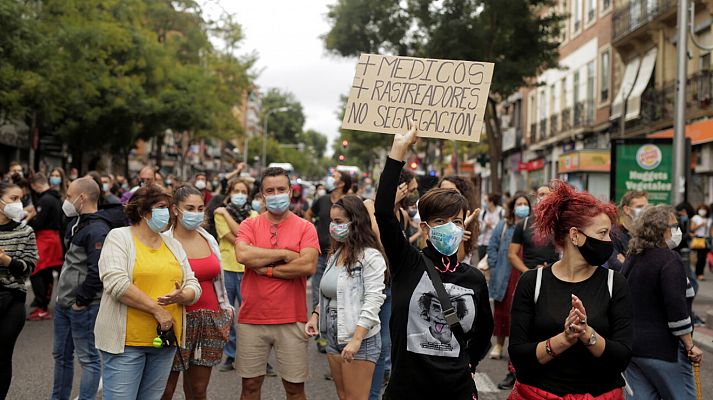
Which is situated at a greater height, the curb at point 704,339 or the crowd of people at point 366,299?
the crowd of people at point 366,299

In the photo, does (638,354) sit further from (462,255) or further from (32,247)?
(32,247)

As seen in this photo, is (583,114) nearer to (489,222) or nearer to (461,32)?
(461,32)

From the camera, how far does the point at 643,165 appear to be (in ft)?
53.4

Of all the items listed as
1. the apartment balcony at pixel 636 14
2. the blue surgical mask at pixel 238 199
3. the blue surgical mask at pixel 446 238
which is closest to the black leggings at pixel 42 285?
the blue surgical mask at pixel 238 199

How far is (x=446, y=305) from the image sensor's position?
13.0ft

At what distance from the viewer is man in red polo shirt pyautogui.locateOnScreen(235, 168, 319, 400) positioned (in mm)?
5555

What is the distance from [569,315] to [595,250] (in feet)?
1.16

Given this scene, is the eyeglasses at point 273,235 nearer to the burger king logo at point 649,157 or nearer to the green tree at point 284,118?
the burger king logo at point 649,157

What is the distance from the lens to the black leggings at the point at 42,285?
11359 millimetres

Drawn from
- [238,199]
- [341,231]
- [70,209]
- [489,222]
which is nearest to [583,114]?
[489,222]

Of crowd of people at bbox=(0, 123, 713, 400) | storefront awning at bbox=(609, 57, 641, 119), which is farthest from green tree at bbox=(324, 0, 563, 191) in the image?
crowd of people at bbox=(0, 123, 713, 400)

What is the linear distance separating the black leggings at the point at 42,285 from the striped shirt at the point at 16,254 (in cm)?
569

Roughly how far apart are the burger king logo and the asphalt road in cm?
691

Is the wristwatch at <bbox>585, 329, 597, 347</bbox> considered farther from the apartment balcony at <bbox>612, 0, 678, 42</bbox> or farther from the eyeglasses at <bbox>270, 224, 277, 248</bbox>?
the apartment balcony at <bbox>612, 0, 678, 42</bbox>
